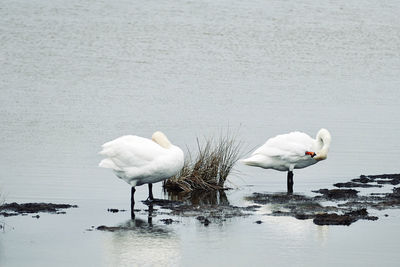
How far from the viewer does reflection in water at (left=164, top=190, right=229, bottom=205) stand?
14.8 meters

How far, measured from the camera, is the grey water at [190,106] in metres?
11.8

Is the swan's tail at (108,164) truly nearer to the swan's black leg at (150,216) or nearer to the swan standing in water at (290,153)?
the swan's black leg at (150,216)

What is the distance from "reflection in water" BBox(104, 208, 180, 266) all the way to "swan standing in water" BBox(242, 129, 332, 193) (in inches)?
160

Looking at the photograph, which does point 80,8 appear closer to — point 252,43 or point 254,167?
point 252,43

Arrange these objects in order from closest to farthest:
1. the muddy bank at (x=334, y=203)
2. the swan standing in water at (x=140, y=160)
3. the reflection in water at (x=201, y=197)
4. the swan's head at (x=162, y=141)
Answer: the muddy bank at (x=334, y=203) < the swan standing in water at (x=140, y=160) < the swan's head at (x=162, y=141) < the reflection in water at (x=201, y=197)

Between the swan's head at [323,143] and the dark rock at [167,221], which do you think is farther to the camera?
the swan's head at [323,143]

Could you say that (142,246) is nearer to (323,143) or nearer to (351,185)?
(351,185)

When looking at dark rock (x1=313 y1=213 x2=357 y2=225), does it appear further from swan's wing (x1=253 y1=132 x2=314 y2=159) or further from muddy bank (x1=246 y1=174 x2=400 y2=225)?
swan's wing (x1=253 y1=132 x2=314 y2=159)

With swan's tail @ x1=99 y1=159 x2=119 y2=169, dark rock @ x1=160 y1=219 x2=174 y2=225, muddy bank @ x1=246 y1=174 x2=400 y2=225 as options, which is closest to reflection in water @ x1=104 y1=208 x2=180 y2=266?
dark rock @ x1=160 y1=219 x2=174 y2=225

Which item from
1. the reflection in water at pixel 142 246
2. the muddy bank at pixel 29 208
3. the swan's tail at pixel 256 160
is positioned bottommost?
the reflection in water at pixel 142 246

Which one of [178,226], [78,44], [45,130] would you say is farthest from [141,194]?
[78,44]

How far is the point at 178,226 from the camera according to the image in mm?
12633

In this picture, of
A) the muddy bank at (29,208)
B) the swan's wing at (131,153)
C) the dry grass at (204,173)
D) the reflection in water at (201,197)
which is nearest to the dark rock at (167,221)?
the swan's wing at (131,153)

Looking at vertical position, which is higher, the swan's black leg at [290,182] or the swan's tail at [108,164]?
the swan's tail at [108,164]
